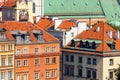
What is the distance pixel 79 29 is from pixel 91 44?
11152 mm

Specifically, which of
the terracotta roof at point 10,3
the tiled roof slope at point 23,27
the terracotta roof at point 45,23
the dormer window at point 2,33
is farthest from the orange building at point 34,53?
the terracotta roof at point 10,3

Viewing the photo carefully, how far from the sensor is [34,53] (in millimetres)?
143625

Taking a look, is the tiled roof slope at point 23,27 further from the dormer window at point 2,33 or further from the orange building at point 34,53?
the dormer window at point 2,33

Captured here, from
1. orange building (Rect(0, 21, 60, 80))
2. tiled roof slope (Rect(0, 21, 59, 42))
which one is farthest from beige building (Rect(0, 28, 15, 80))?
tiled roof slope (Rect(0, 21, 59, 42))

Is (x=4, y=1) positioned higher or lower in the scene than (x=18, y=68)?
higher

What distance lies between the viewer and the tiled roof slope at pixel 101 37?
148 meters

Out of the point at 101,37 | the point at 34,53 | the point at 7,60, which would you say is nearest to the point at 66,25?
the point at 101,37

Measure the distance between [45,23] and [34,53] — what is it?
98.7 ft

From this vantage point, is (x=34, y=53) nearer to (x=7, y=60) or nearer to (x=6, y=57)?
(x=7, y=60)

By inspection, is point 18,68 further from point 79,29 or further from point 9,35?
point 79,29

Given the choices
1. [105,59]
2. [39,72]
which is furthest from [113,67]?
[39,72]

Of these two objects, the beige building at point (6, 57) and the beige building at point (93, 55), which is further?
the beige building at point (93, 55)

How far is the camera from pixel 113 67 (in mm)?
147875

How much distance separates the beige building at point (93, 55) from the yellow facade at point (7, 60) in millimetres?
15539
